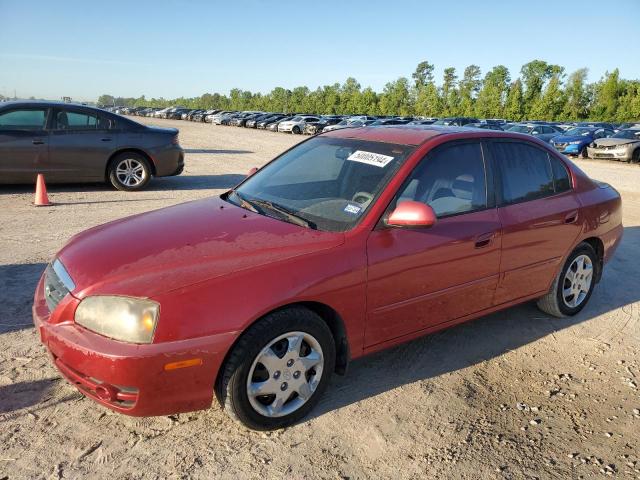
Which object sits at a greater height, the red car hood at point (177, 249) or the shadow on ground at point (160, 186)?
the red car hood at point (177, 249)

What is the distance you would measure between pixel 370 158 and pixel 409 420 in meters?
1.71

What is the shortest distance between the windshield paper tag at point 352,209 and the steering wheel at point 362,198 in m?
0.05

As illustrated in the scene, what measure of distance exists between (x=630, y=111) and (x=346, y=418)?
218 feet

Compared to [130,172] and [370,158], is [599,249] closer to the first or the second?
[370,158]

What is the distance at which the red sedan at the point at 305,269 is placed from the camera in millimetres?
2574

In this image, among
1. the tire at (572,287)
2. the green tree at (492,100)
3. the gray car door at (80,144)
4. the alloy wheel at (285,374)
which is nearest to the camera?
the alloy wheel at (285,374)

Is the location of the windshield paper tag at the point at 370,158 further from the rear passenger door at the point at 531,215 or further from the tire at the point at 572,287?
the tire at the point at 572,287

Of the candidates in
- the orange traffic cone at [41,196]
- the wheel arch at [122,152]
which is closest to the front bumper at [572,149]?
the wheel arch at [122,152]

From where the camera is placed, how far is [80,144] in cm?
921

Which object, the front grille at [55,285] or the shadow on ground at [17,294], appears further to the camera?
the shadow on ground at [17,294]

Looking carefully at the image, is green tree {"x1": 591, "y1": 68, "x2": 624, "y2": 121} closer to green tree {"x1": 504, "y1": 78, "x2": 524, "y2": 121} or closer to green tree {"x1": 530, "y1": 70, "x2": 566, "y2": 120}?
green tree {"x1": 530, "y1": 70, "x2": 566, "y2": 120}

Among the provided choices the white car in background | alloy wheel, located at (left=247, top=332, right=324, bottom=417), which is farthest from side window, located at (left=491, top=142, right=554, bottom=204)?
the white car in background

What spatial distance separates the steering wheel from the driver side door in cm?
16

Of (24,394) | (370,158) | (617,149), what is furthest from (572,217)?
(617,149)
